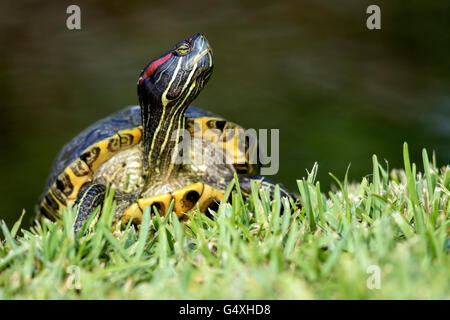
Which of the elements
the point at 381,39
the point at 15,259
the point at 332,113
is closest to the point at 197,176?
the point at 15,259

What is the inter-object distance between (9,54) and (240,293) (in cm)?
961

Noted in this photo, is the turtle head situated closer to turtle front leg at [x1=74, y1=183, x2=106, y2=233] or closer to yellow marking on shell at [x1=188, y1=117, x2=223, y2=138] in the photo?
yellow marking on shell at [x1=188, y1=117, x2=223, y2=138]

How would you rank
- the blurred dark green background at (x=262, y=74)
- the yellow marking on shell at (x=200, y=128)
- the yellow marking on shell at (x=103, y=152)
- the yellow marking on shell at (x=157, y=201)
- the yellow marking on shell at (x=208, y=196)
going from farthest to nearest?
the blurred dark green background at (x=262, y=74), the yellow marking on shell at (x=200, y=128), the yellow marking on shell at (x=103, y=152), the yellow marking on shell at (x=208, y=196), the yellow marking on shell at (x=157, y=201)

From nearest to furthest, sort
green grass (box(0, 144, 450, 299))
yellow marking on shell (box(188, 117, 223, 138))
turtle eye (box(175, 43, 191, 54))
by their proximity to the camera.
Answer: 1. green grass (box(0, 144, 450, 299))
2. turtle eye (box(175, 43, 191, 54))
3. yellow marking on shell (box(188, 117, 223, 138))

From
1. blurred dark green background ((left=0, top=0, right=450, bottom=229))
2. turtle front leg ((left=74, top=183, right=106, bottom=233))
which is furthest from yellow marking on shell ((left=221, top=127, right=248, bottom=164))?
blurred dark green background ((left=0, top=0, right=450, bottom=229))

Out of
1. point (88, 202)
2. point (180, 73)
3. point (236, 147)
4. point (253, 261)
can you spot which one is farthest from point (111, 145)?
point (253, 261)

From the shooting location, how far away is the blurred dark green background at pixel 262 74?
7035mm

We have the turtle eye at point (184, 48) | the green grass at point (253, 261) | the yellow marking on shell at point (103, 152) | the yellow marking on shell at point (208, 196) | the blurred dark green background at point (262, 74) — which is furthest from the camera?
the blurred dark green background at point (262, 74)

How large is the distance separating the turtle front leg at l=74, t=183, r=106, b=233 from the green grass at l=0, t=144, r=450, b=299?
0.67 m

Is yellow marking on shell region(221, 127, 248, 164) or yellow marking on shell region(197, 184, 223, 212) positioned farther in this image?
yellow marking on shell region(221, 127, 248, 164)

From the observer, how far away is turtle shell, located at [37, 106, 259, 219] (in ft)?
9.04

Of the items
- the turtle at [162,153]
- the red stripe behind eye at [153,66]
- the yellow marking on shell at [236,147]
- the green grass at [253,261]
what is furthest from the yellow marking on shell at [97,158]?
the green grass at [253,261]

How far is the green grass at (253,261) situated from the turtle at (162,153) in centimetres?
79

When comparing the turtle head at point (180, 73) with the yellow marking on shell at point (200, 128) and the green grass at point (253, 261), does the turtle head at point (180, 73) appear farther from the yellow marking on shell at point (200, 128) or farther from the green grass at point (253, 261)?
the green grass at point (253, 261)
